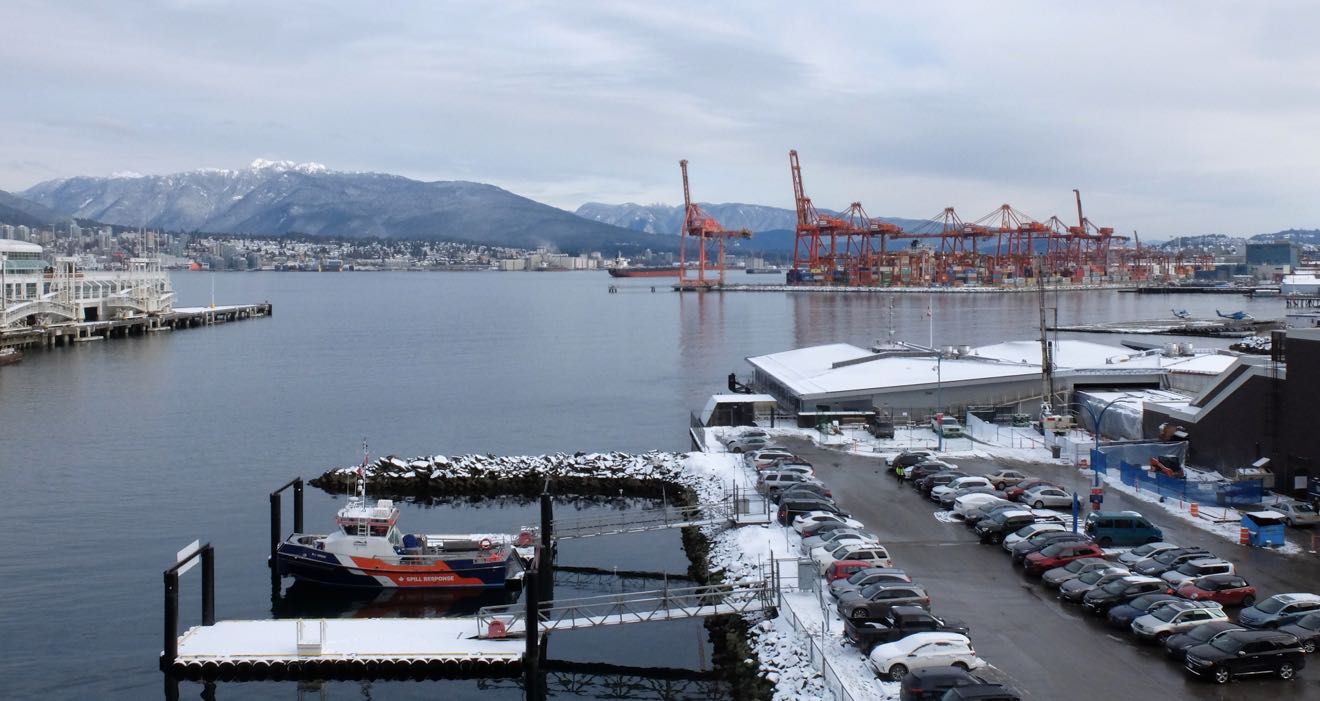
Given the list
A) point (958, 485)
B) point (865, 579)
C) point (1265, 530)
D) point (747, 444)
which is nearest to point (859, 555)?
point (865, 579)

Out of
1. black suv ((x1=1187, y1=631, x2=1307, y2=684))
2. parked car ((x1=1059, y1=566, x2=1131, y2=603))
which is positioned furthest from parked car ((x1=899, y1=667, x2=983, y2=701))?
parked car ((x1=1059, y1=566, x2=1131, y2=603))

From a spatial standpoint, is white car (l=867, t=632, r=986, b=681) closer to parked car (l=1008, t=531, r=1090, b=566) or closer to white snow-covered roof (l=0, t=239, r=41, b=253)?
parked car (l=1008, t=531, r=1090, b=566)

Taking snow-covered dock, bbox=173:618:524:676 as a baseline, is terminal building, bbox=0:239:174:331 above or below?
above

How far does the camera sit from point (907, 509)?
459 inches

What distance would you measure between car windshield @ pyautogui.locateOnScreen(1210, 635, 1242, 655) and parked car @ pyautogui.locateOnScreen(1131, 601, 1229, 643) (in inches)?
14.5

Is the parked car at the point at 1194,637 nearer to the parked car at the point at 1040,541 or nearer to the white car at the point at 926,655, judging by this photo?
the white car at the point at 926,655

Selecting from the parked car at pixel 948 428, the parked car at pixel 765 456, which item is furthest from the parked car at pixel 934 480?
the parked car at pixel 948 428

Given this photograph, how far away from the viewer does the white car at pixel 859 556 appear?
907 cm

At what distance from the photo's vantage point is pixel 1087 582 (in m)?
8.35

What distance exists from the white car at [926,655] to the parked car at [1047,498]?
15.9ft

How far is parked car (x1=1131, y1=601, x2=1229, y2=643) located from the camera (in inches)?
289

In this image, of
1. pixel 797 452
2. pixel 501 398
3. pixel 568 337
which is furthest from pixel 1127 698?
pixel 568 337

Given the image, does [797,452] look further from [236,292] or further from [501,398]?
[236,292]

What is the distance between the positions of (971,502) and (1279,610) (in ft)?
Answer: 12.1
